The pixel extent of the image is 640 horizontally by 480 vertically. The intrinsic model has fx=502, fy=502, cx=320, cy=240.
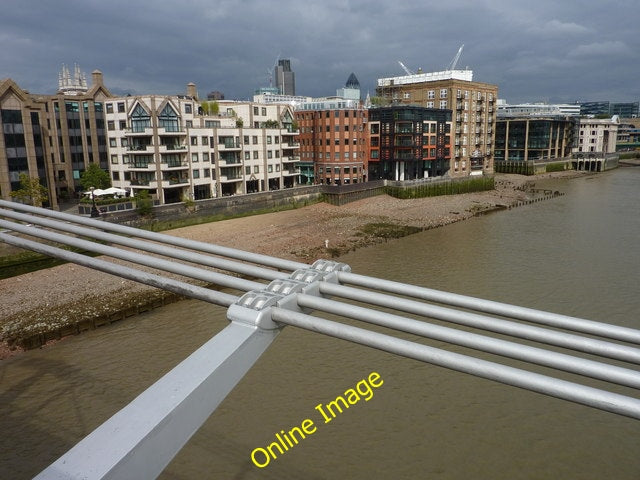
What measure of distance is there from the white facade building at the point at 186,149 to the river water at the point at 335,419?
80.2 feet

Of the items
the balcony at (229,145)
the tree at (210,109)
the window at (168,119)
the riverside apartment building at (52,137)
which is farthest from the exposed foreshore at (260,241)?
the tree at (210,109)

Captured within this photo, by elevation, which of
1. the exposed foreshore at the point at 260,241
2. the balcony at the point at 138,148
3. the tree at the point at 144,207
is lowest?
the exposed foreshore at the point at 260,241

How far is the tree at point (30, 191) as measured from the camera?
38.0 m

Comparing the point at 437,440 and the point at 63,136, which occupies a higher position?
the point at 63,136

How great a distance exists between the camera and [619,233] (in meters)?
41.5

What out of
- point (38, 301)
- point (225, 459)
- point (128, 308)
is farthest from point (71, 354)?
point (225, 459)

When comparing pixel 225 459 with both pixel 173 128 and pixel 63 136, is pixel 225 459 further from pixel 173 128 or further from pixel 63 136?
pixel 63 136

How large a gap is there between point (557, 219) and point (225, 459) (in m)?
44.9

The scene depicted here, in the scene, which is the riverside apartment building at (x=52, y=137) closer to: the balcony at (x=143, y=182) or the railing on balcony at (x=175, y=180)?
the balcony at (x=143, y=182)

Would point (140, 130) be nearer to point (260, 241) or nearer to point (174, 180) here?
point (174, 180)

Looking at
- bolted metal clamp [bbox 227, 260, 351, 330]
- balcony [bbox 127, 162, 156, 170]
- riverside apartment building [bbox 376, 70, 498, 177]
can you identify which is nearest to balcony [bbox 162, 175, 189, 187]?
balcony [bbox 127, 162, 156, 170]

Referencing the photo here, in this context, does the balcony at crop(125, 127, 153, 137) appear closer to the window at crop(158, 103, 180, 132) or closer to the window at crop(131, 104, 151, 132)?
the window at crop(131, 104, 151, 132)

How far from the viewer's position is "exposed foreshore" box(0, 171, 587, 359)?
2278 centimetres

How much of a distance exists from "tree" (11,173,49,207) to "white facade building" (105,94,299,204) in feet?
26.7
